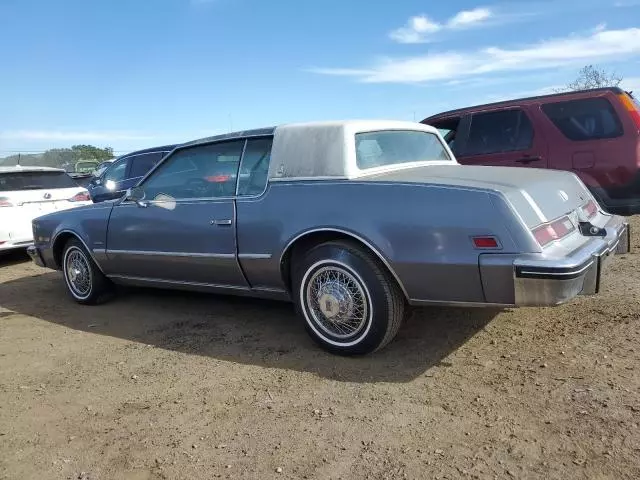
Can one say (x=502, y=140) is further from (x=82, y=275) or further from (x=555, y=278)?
(x=82, y=275)

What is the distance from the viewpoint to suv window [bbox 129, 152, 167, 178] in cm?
1006

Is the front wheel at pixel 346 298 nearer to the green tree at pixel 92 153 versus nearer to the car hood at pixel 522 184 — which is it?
the car hood at pixel 522 184

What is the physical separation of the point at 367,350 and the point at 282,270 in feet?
2.68

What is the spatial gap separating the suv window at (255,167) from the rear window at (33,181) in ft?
17.2

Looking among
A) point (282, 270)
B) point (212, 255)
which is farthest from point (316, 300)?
point (212, 255)

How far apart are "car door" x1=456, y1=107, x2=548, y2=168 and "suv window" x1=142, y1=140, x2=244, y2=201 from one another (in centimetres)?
328

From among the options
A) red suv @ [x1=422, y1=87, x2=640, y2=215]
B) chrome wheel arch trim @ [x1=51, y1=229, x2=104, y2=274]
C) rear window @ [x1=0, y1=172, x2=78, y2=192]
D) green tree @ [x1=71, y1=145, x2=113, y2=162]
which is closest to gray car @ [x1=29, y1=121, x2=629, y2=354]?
chrome wheel arch trim @ [x1=51, y1=229, x2=104, y2=274]

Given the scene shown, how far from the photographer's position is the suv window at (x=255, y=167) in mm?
4035

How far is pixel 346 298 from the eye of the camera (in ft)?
11.7

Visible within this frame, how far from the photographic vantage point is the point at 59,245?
5699 mm

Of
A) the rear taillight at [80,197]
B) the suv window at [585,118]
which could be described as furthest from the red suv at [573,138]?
the rear taillight at [80,197]

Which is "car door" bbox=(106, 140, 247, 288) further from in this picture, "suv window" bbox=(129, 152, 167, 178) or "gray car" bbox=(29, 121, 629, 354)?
"suv window" bbox=(129, 152, 167, 178)

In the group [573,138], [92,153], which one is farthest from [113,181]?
[92,153]

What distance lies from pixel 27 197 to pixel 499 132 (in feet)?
21.1
